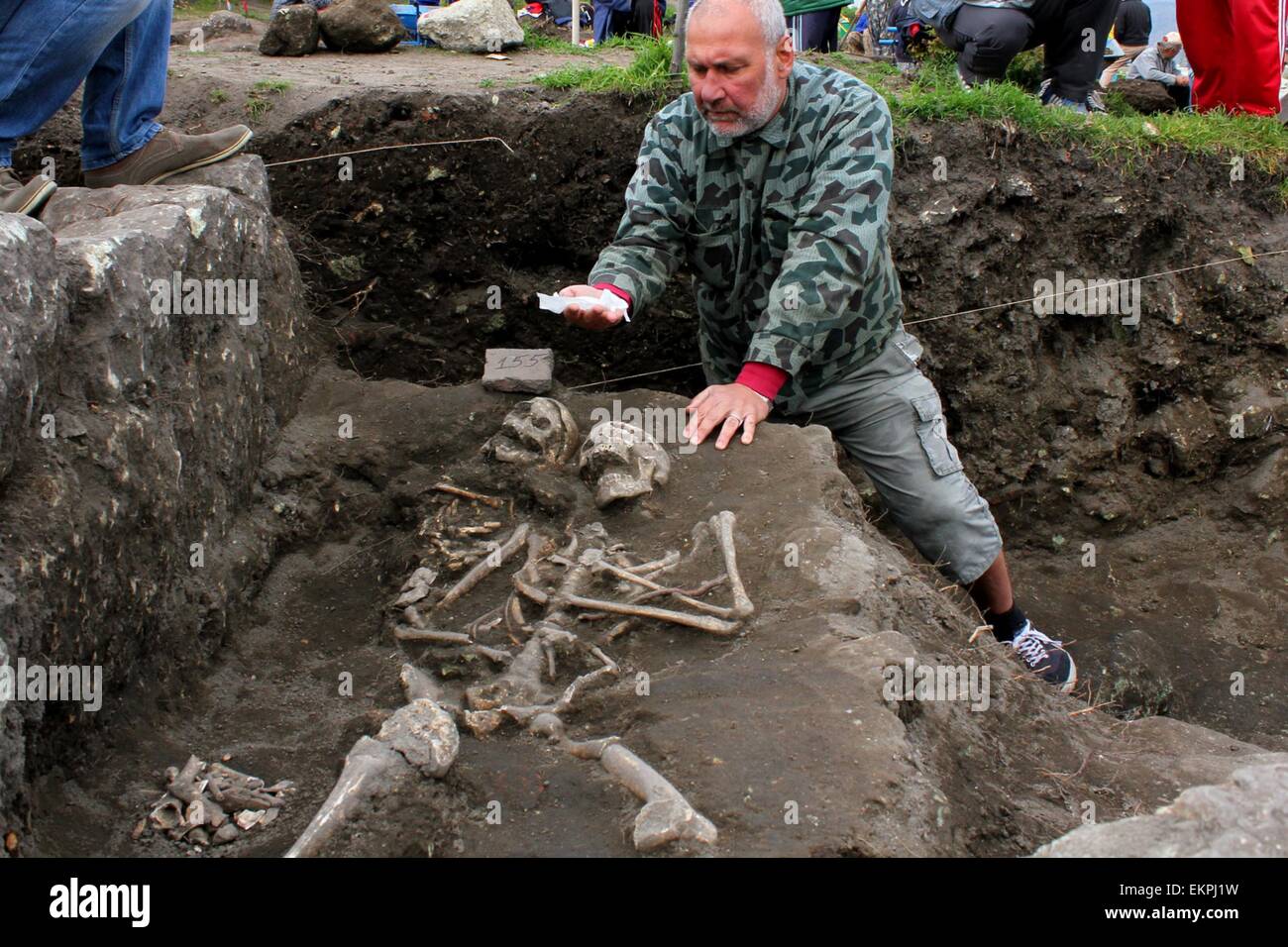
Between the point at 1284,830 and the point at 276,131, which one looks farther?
the point at 276,131

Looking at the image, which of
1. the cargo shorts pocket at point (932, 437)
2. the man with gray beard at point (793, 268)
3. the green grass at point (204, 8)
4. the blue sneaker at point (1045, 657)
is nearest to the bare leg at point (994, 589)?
the man with gray beard at point (793, 268)

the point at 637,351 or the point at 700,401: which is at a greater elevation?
the point at 700,401

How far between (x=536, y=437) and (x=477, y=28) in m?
4.46

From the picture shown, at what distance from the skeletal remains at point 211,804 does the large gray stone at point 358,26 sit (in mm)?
5705

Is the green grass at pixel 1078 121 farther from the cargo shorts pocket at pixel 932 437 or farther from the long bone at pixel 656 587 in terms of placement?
the long bone at pixel 656 587

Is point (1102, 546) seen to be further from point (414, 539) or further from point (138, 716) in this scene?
point (138, 716)

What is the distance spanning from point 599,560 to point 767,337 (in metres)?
1.02

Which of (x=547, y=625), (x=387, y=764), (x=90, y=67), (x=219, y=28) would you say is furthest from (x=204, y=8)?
(x=387, y=764)

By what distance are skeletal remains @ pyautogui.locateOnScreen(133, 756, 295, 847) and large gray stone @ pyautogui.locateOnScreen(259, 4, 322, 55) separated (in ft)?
18.2

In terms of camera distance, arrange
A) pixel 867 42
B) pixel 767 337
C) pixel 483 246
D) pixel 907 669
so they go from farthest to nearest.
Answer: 1. pixel 867 42
2. pixel 483 246
3. pixel 767 337
4. pixel 907 669

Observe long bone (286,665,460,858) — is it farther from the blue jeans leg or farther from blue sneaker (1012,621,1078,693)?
blue sneaker (1012,621,1078,693)

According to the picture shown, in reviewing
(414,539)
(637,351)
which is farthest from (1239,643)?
(414,539)

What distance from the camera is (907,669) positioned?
10.3ft

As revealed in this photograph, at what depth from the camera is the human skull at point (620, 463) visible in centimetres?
418
